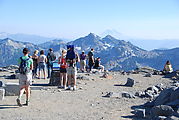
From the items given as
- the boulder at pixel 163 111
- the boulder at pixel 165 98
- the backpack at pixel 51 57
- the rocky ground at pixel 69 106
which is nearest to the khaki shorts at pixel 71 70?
the rocky ground at pixel 69 106

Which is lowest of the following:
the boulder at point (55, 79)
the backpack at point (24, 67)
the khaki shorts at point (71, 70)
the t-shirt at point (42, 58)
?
the boulder at point (55, 79)

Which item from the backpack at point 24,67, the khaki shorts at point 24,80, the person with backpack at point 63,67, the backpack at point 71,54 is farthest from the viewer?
the person with backpack at point 63,67

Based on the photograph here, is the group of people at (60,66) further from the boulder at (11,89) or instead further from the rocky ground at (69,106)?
the boulder at (11,89)

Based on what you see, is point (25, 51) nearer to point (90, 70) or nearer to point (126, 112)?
point (126, 112)

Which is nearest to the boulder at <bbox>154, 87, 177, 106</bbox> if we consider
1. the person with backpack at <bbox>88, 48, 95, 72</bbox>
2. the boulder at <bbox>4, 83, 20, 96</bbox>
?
the boulder at <bbox>4, 83, 20, 96</bbox>

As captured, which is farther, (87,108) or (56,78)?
(56,78)

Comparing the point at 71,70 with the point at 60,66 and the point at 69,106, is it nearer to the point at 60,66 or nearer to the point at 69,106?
→ the point at 60,66

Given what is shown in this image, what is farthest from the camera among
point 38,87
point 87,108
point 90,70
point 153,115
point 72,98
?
point 90,70

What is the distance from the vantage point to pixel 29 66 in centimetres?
1066

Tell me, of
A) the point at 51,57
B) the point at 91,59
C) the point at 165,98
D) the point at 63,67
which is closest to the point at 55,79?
the point at 63,67

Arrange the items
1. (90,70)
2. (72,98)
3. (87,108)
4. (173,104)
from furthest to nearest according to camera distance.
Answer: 1. (90,70)
2. (72,98)
3. (87,108)
4. (173,104)

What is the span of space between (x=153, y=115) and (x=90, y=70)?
16.7m

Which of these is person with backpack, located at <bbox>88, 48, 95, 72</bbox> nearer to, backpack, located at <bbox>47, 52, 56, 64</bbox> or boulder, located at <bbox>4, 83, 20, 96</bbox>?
backpack, located at <bbox>47, 52, 56, 64</bbox>

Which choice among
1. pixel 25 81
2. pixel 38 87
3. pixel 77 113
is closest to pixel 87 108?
pixel 77 113
